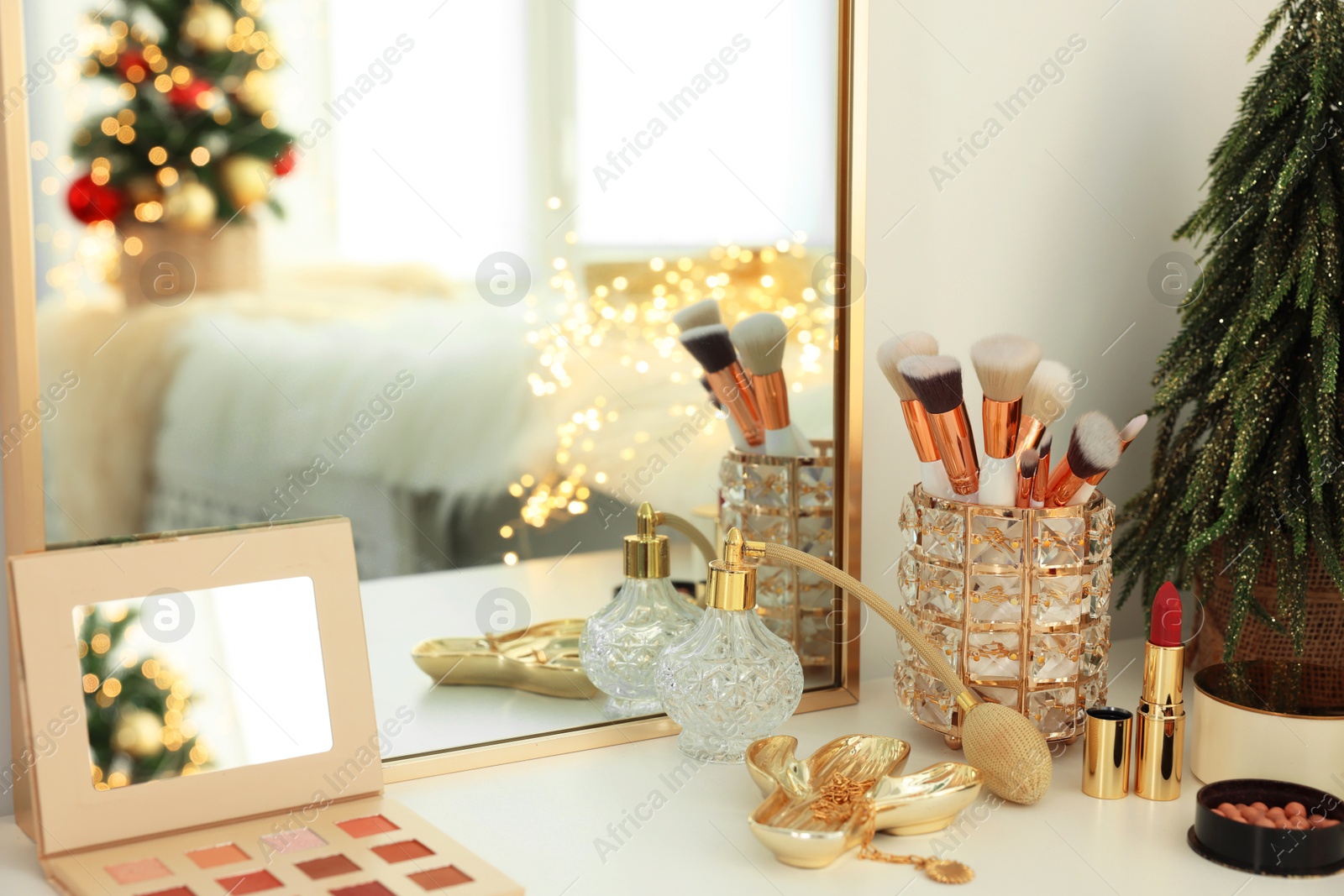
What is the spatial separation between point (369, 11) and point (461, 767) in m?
0.48

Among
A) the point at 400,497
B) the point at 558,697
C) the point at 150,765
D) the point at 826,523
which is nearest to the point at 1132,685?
the point at 826,523

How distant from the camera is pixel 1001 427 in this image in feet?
2.60

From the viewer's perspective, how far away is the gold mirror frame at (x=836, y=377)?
0.66m

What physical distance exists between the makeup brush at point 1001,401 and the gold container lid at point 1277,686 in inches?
7.1

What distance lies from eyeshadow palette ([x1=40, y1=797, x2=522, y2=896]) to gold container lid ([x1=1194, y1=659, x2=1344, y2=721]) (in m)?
0.48

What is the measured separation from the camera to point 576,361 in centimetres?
83

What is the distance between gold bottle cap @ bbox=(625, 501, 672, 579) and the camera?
0.83m

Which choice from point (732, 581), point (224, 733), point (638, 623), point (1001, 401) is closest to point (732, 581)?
point (732, 581)

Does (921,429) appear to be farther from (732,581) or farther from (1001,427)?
(732,581)

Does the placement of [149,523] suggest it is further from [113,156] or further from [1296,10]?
[1296,10]

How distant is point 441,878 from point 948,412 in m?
0.42

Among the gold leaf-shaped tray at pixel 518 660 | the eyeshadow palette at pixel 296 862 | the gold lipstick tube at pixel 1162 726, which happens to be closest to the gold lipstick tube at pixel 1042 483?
the gold lipstick tube at pixel 1162 726

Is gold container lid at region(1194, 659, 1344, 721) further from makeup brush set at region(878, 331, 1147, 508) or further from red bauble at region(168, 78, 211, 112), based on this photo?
red bauble at region(168, 78, 211, 112)

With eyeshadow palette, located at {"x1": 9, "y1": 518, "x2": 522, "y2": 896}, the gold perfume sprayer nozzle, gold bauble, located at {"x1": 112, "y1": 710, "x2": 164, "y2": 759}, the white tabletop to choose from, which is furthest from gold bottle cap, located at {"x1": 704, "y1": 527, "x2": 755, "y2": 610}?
gold bauble, located at {"x1": 112, "y1": 710, "x2": 164, "y2": 759}
